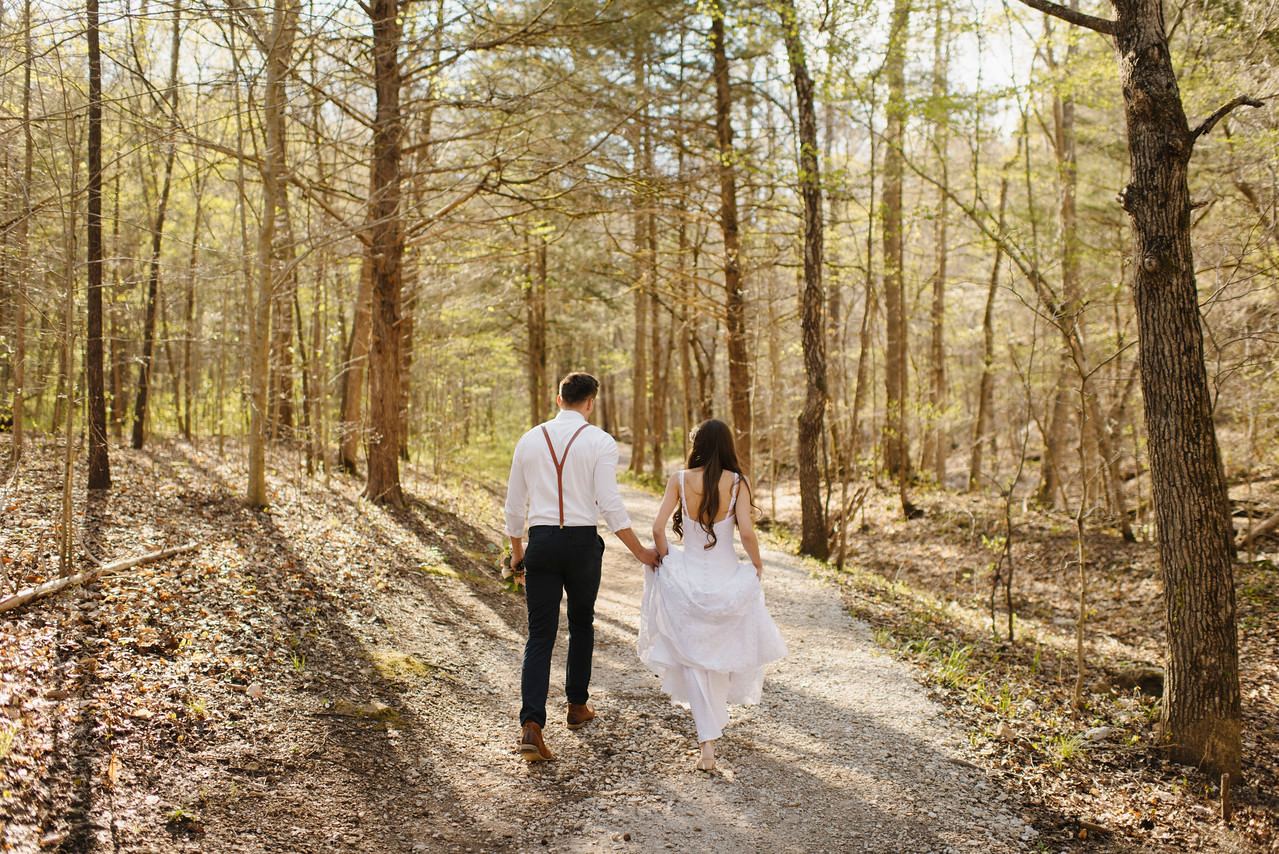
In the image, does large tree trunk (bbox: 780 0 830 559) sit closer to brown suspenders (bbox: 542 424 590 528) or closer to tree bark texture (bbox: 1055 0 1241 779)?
tree bark texture (bbox: 1055 0 1241 779)

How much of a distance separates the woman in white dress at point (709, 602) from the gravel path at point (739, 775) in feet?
1.37

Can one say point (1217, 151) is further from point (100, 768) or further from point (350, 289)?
point (350, 289)

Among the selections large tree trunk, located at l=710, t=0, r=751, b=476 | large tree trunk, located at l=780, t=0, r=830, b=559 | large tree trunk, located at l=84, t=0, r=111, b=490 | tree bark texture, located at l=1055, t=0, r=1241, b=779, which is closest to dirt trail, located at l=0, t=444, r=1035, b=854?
large tree trunk, located at l=84, t=0, r=111, b=490

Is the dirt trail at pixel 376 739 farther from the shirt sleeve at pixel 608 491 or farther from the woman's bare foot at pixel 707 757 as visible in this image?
the shirt sleeve at pixel 608 491

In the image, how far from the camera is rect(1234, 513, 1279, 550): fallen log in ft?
32.1

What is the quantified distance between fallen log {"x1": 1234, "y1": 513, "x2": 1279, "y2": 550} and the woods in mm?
218

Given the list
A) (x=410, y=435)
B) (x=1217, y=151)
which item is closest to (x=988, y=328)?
(x=1217, y=151)

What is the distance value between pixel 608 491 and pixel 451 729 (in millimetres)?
1954

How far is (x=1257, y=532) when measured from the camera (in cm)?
985

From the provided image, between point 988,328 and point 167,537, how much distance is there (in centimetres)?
1508

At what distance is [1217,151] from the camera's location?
10.6m

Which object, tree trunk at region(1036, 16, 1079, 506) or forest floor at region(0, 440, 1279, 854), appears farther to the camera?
tree trunk at region(1036, 16, 1079, 506)

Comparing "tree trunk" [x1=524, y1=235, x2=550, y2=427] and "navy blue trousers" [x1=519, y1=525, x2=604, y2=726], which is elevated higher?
"tree trunk" [x1=524, y1=235, x2=550, y2=427]

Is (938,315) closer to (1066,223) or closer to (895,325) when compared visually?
(895,325)
